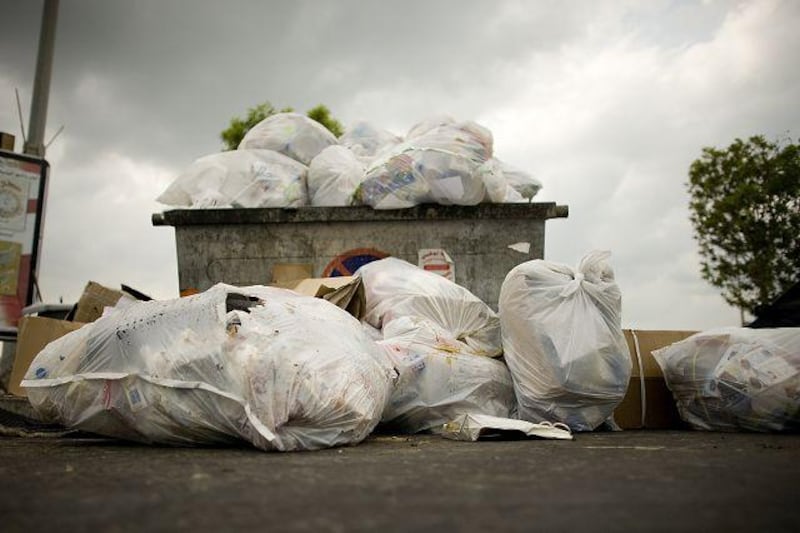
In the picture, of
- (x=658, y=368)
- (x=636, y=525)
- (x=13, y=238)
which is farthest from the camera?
(x=13, y=238)

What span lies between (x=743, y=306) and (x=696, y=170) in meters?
2.28

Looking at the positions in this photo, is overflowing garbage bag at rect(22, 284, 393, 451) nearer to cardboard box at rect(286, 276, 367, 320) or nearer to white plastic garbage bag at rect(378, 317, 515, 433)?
white plastic garbage bag at rect(378, 317, 515, 433)

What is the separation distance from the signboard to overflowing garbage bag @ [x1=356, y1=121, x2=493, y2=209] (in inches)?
151

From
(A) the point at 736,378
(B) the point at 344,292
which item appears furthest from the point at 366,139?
(A) the point at 736,378

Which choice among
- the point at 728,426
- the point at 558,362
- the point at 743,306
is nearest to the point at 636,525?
the point at 558,362

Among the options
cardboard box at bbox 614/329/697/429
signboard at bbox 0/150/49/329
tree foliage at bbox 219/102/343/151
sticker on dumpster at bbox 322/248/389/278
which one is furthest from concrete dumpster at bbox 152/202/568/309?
tree foliage at bbox 219/102/343/151

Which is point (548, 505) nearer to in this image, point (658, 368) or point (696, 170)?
point (658, 368)

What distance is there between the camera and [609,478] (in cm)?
143

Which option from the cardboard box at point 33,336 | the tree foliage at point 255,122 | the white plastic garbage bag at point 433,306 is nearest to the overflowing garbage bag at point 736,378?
the white plastic garbage bag at point 433,306

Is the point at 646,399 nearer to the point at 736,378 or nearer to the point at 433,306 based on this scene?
the point at 736,378

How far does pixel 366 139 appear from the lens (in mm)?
5395

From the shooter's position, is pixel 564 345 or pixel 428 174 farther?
pixel 428 174

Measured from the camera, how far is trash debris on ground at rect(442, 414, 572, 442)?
7.84ft

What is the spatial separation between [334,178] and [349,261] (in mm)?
584
